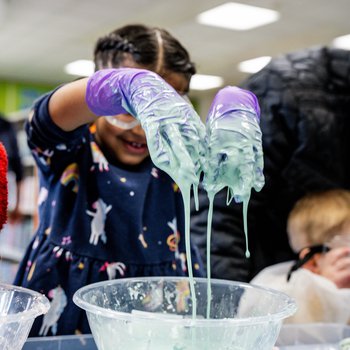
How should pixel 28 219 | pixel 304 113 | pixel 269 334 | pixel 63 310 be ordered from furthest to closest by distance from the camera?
1. pixel 28 219
2. pixel 304 113
3. pixel 63 310
4. pixel 269 334

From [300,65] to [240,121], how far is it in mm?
828

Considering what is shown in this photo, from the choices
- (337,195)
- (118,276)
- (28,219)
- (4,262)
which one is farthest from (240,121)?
(4,262)

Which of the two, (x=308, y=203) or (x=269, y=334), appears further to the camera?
(x=308, y=203)

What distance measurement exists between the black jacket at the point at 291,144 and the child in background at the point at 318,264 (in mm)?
41

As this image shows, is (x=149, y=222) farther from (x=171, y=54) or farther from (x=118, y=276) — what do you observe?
(x=171, y=54)

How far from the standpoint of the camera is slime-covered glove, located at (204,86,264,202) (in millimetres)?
635

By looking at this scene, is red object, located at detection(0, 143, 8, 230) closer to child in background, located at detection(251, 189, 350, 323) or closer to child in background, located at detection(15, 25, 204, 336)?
child in background, located at detection(15, 25, 204, 336)

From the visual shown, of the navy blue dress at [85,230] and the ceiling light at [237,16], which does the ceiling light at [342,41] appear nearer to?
the ceiling light at [237,16]

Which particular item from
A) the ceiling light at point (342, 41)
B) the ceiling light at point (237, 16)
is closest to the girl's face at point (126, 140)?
the ceiling light at point (237, 16)

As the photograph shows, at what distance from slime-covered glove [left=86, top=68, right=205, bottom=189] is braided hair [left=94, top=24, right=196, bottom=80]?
429 millimetres

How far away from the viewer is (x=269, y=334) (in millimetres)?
634

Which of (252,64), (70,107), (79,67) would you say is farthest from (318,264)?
(79,67)

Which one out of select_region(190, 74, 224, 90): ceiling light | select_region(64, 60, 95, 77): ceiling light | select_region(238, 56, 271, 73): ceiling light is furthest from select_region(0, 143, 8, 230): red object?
select_region(190, 74, 224, 90): ceiling light

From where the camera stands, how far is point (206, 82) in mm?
8406
